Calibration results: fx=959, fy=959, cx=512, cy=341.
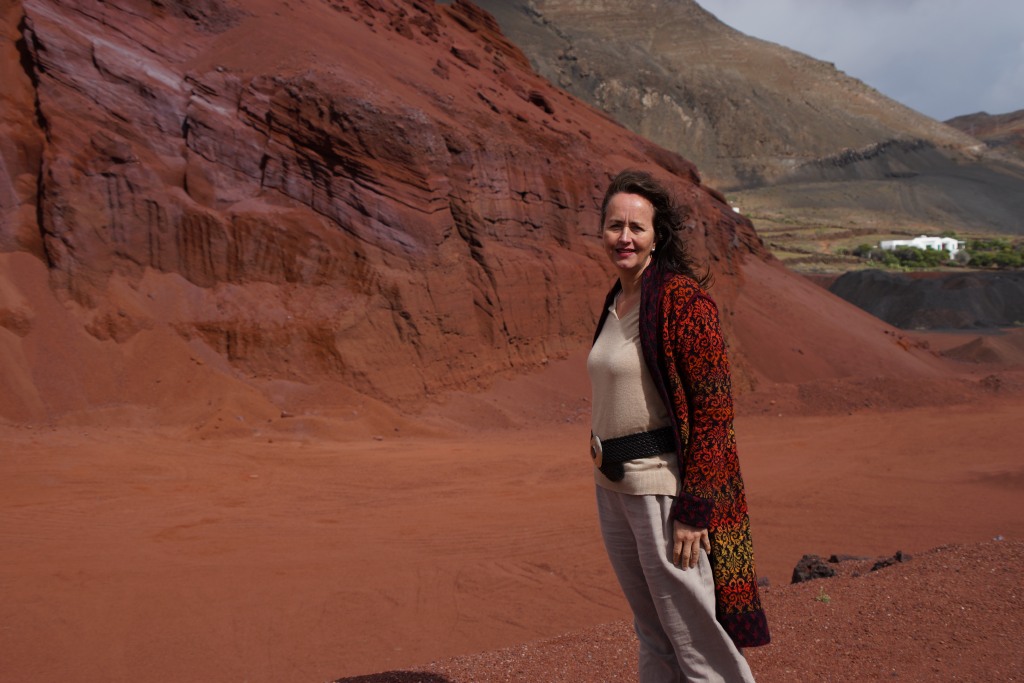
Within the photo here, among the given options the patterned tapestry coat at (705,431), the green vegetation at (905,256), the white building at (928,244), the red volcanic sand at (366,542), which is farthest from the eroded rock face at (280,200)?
the white building at (928,244)

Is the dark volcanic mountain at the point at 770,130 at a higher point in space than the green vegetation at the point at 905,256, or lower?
higher

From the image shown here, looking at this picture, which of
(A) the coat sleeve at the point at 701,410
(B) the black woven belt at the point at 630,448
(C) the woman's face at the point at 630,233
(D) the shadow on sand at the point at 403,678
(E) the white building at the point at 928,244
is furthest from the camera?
(E) the white building at the point at 928,244

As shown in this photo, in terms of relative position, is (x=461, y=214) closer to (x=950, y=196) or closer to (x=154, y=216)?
(x=154, y=216)

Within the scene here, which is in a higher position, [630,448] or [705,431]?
[705,431]

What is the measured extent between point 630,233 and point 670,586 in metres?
1.12

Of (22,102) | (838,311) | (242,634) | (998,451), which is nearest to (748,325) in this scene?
(838,311)

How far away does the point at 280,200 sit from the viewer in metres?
13.8

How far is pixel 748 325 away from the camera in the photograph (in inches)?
778

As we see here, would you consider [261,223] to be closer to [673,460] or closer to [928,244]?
[673,460]

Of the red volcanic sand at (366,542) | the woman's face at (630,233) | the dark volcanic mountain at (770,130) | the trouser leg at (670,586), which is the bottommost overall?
the red volcanic sand at (366,542)

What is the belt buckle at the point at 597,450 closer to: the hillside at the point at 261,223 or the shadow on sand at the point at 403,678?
the shadow on sand at the point at 403,678

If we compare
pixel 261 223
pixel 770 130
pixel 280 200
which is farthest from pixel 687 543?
pixel 770 130

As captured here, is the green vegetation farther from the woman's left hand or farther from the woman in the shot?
the woman's left hand

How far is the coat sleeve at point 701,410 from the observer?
2846 millimetres
